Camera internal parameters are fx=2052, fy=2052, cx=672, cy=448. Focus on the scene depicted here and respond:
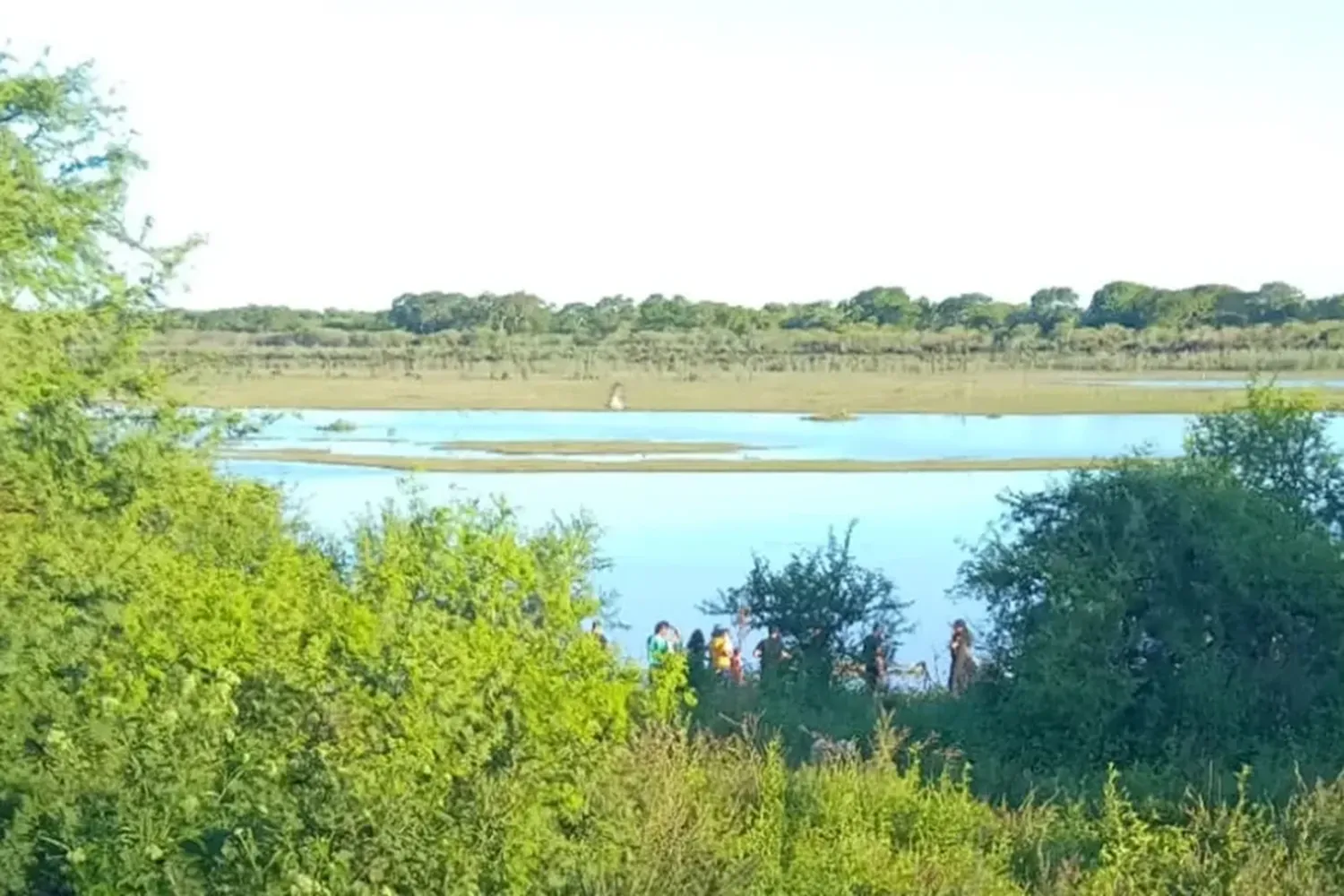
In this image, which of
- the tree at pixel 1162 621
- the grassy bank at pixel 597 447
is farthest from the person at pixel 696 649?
the grassy bank at pixel 597 447

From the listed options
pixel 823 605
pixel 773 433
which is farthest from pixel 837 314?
pixel 823 605

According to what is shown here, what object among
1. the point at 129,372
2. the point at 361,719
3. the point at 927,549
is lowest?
the point at 927,549

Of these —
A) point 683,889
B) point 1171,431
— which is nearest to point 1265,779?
point 683,889

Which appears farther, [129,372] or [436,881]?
[129,372]

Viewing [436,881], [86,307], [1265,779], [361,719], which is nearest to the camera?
[436,881]

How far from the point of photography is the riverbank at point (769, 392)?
61188 mm

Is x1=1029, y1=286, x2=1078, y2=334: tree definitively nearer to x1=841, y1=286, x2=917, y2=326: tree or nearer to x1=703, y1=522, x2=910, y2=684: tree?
x1=841, y1=286, x2=917, y2=326: tree

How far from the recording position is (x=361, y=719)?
30.5ft

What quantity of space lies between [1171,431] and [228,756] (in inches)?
1659

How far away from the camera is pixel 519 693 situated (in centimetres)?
937

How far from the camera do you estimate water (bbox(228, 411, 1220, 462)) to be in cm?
4750

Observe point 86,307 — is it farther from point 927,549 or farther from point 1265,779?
point 927,549

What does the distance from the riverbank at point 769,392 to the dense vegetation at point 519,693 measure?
39239 millimetres

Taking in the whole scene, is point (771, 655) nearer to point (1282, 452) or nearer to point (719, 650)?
point (719, 650)
